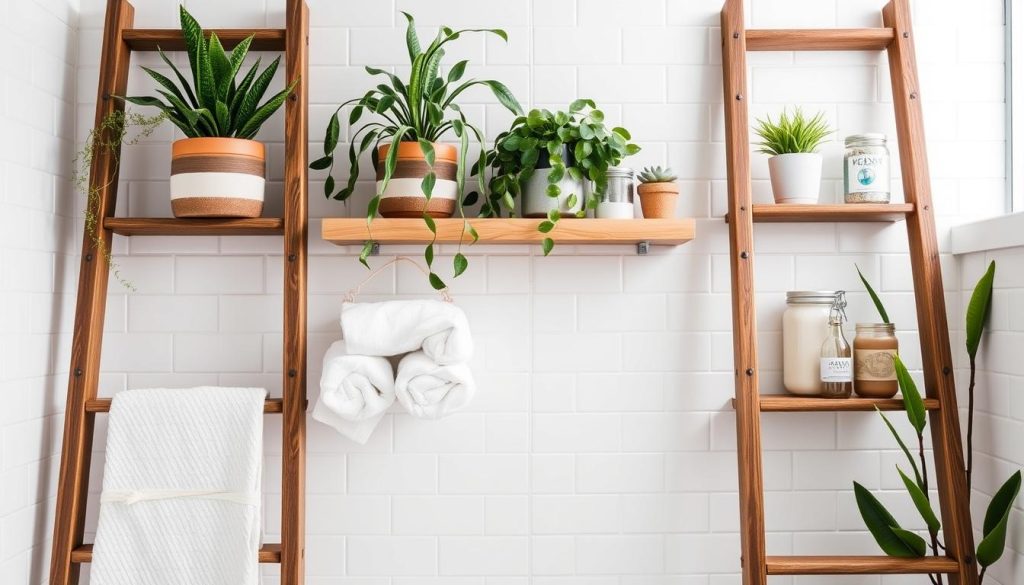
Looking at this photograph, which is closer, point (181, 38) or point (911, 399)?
point (911, 399)

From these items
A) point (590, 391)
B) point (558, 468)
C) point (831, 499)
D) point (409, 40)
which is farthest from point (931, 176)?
point (409, 40)

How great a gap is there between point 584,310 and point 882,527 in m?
0.72

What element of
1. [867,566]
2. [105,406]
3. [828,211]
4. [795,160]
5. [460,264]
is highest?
[795,160]

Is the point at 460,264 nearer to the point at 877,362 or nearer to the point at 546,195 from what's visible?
the point at 546,195

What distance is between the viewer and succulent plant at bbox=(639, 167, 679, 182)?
4.84 ft

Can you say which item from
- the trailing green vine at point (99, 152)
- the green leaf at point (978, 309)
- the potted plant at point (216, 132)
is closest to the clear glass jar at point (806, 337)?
the green leaf at point (978, 309)

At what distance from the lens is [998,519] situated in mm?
1400

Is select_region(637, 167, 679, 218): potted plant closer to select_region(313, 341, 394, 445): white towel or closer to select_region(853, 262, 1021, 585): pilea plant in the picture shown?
select_region(853, 262, 1021, 585): pilea plant

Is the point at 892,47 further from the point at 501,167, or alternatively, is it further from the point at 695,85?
the point at 501,167

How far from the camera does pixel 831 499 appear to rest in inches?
62.3

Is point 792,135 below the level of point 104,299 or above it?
above

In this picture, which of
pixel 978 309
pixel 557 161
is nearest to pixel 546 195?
pixel 557 161

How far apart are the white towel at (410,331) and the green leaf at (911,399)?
2.68 feet

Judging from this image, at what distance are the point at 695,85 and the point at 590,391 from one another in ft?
2.29
